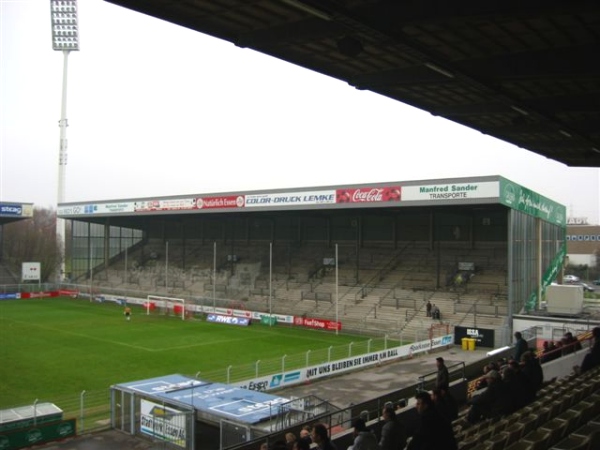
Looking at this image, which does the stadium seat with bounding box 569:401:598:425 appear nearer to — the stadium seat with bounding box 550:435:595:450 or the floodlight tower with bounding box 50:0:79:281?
the stadium seat with bounding box 550:435:595:450

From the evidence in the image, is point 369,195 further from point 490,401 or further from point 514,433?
point 514,433

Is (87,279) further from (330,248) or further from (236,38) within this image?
(236,38)

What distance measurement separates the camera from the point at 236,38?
9336 millimetres

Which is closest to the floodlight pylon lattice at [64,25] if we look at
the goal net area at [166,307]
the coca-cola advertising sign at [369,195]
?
the goal net area at [166,307]

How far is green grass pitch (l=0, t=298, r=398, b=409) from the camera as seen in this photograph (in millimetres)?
25844

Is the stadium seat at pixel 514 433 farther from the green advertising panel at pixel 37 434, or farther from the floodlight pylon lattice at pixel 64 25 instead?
the floodlight pylon lattice at pixel 64 25

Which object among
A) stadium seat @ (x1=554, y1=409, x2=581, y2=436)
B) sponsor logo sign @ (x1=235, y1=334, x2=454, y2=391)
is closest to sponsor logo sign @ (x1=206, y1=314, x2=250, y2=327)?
sponsor logo sign @ (x1=235, y1=334, x2=454, y2=391)

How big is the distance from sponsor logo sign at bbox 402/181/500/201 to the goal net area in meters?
21.0

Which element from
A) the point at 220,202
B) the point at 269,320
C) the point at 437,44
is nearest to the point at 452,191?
the point at 269,320

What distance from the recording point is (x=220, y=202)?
51.9 m

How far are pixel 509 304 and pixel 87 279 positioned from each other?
5344cm

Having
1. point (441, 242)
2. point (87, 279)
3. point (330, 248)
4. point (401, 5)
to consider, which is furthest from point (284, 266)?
point (401, 5)

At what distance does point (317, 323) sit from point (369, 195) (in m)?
9.90

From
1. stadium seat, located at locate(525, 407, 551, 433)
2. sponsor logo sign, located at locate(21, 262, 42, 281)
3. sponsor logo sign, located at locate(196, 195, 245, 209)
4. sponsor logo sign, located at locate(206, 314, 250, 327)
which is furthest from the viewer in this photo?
sponsor logo sign, located at locate(21, 262, 42, 281)
